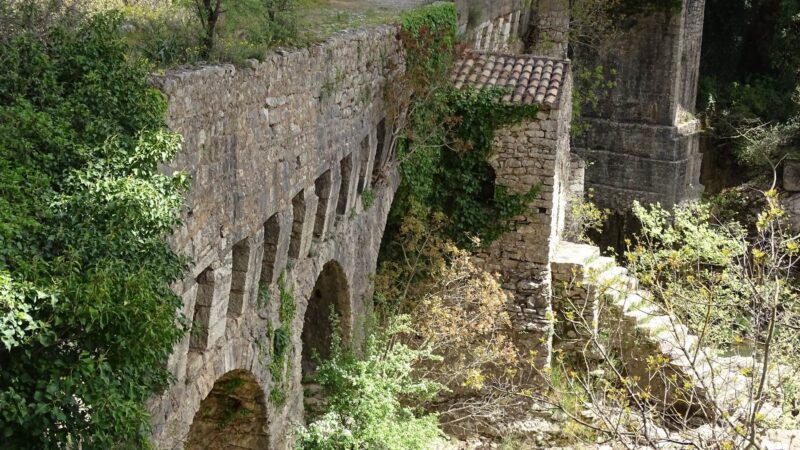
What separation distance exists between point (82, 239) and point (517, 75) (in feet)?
34.4

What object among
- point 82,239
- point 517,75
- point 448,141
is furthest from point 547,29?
point 82,239

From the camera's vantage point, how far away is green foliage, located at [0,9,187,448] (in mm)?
4508

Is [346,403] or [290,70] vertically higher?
[290,70]

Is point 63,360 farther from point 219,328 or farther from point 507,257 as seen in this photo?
point 507,257

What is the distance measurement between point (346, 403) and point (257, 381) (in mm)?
2382

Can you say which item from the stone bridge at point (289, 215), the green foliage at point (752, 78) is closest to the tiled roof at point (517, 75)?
the stone bridge at point (289, 215)

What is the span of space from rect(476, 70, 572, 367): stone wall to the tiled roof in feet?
0.69

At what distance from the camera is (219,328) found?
306 inches

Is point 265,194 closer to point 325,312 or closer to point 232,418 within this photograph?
point 232,418

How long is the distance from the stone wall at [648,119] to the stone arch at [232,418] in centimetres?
1686

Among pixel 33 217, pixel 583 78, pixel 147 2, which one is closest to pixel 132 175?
pixel 33 217

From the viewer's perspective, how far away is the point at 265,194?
827cm

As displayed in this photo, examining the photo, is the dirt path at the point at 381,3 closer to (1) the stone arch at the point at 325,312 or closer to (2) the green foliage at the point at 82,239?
(1) the stone arch at the point at 325,312

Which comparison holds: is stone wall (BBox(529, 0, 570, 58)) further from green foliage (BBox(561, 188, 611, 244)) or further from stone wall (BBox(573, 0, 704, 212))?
Answer: stone wall (BBox(573, 0, 704, 212))
